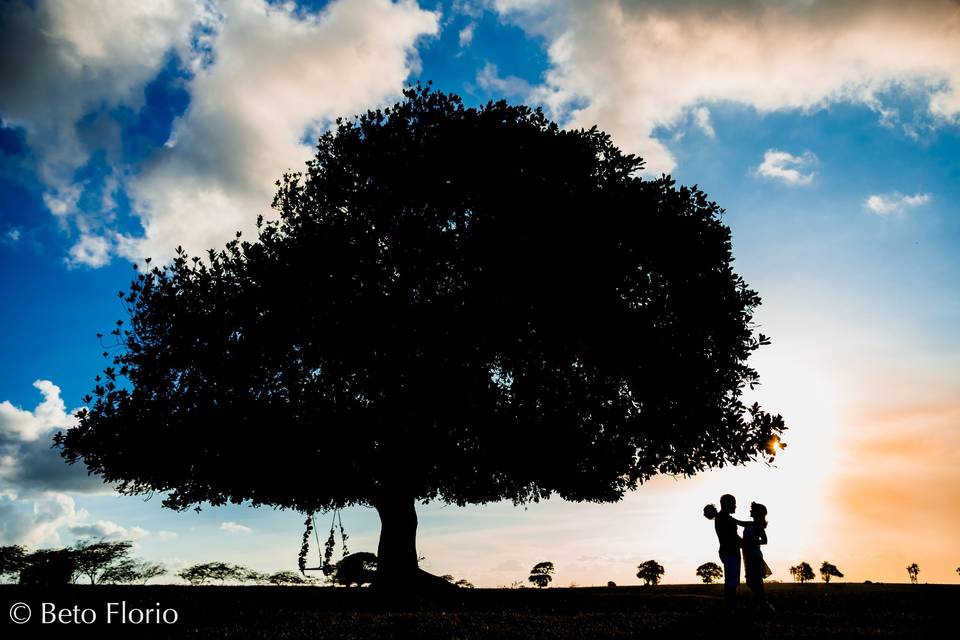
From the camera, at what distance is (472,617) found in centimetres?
1565

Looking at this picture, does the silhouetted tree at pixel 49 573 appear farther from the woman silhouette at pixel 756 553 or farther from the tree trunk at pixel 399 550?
the woman silhouette at pixel 756 553

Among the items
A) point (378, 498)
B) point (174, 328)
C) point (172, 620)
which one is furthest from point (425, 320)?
point (172, 620)

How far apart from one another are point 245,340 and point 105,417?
6586 mm

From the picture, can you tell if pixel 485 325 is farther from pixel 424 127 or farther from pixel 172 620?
pixel 172 620

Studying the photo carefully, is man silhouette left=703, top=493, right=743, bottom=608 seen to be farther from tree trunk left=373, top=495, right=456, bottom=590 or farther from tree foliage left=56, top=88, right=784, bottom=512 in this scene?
tree trunk left=373, top=495, right=456, bottom=590

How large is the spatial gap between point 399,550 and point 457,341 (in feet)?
33.2

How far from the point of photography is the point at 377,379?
78.7 ft

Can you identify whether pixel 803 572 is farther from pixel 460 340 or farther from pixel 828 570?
pixel 460 340

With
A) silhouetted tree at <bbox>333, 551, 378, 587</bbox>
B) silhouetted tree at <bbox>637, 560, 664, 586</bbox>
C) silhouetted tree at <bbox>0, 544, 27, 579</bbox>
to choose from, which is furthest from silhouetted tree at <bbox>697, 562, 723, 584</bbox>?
silhouetted tree at <bbox>0, 544, 27, 579</bbox>

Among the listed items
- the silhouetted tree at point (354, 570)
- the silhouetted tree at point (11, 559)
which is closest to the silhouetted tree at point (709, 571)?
the silhouetted tree at point (354, 570)

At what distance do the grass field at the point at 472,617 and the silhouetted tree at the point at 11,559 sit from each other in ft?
72.0

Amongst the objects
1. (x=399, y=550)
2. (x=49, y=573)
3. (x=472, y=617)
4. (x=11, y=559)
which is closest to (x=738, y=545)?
(x=472, y=617)

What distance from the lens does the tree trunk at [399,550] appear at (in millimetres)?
25078

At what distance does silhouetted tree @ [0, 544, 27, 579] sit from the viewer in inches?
1452
